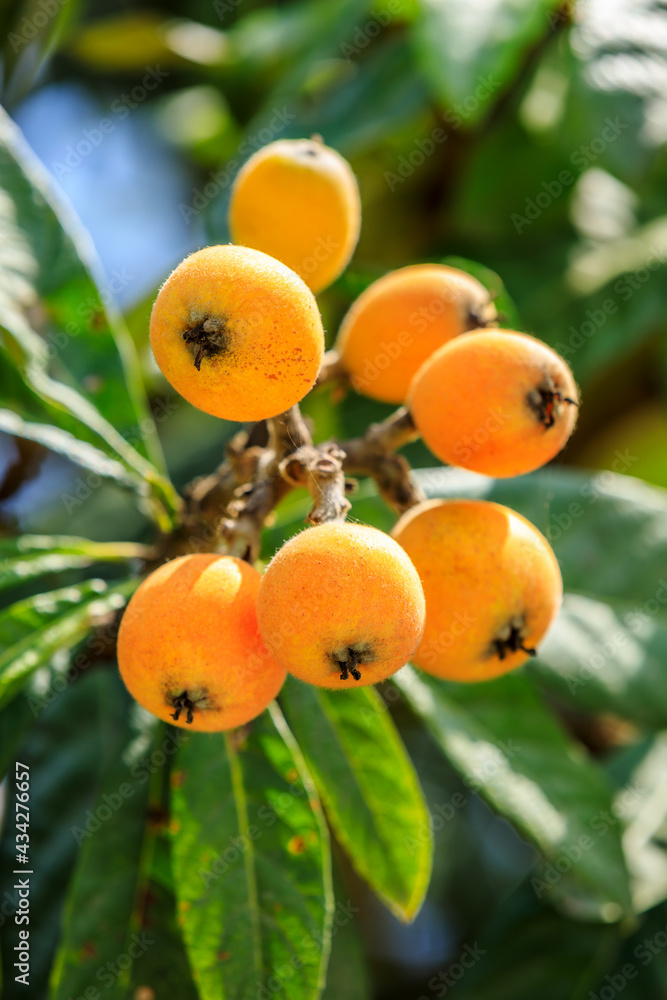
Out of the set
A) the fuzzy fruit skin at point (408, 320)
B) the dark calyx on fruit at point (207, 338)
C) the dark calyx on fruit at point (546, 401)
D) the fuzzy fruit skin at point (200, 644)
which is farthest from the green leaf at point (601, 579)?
the dark calyx on fruit at point (207, 338)

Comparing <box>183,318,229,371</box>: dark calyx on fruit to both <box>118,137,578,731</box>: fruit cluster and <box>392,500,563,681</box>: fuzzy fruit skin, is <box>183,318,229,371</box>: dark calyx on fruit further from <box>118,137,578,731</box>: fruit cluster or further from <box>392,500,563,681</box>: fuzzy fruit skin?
<box>392,500,563,681</box>: fuzzy fruit skin

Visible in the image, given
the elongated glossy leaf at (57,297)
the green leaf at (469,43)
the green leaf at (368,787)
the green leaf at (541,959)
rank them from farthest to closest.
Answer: the green leaf at (541,959)
the green leaf at (469,43)
the elongated glossy leaf at (57,297)
the green leaf at (368,787)

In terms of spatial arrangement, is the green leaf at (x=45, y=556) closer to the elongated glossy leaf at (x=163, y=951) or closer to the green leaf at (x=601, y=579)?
the green leaf at (x=601, y=579)

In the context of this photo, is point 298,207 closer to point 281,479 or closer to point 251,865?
point 281,479

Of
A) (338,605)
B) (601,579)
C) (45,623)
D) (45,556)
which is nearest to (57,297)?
(45,556)

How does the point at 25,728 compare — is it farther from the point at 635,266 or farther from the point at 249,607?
the point at 635,266
